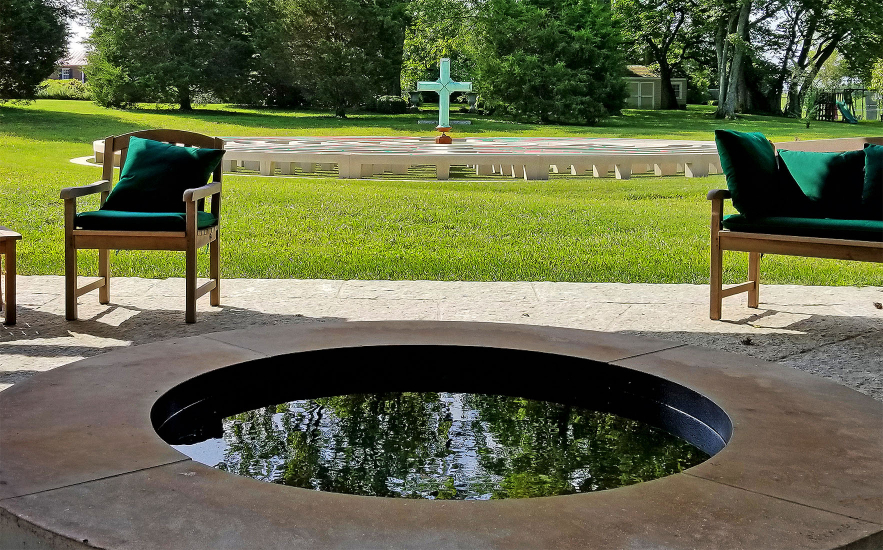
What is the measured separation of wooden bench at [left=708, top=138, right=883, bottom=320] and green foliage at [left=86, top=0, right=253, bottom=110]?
2586 cm

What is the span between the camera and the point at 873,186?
490 cm

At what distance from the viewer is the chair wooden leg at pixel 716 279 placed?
4.93 m

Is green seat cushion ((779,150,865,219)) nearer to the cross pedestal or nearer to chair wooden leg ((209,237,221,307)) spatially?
chair wooden leg ((209,237,221,307))

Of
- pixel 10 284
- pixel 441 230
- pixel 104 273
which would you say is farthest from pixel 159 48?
pixel 10 284

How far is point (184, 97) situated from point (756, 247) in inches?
1069

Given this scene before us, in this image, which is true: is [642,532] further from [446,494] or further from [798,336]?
[798,336]

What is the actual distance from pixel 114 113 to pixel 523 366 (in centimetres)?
2553

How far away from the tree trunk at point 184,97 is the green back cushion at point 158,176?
25.5 m

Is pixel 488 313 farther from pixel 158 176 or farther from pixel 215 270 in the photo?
pixel 158 176

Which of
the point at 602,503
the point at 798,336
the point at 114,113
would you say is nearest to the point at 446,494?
the point at 602,503

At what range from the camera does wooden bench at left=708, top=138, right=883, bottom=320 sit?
4.55 meters

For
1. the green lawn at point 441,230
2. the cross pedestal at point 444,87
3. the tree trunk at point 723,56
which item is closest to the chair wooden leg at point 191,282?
the green lawn at point 441,230

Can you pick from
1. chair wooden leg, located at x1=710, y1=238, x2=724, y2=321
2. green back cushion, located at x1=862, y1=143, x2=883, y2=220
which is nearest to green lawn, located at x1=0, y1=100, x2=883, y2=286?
chair wooden leg, located at x1=710, y1=238, x2=724, y2=321

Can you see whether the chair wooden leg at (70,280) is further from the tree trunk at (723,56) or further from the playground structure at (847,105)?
the playground structure at (847,105)
